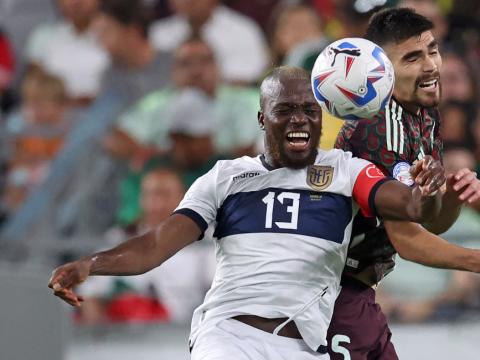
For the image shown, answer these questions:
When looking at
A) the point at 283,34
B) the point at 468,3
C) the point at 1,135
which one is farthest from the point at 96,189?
the point at 468,3

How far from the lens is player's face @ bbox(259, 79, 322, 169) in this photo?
415cm

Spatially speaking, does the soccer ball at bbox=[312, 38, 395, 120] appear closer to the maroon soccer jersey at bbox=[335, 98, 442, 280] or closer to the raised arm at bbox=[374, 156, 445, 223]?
the maroon soccer jersey at bbox=[335, 98, 442, 280]

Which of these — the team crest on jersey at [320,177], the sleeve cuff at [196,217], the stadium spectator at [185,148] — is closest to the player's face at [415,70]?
the team crest on jersey at [320,177]

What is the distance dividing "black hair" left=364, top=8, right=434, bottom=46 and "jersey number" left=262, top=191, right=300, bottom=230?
73 centimetres

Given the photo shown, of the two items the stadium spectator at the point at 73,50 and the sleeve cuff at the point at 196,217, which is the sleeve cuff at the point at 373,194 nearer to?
the sleeve cuff at the point at 196,217

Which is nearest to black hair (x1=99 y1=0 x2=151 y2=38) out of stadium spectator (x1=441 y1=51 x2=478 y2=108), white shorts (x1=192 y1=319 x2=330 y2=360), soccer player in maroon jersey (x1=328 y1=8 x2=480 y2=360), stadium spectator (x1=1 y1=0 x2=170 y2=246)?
stadium spectator (x1=1 y1=0 x2=170 y2=246)

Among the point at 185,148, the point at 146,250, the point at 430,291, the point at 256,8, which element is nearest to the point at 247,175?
the point at 146,250

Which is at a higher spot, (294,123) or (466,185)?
(294,123)

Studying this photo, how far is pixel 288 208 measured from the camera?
13.6ft

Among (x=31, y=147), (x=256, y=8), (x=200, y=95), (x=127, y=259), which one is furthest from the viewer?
(x=256, y=8)

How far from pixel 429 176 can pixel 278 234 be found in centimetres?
66

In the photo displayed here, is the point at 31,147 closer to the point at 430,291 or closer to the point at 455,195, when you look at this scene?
the point at 430,291

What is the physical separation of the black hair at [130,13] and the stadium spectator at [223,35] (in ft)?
0.36

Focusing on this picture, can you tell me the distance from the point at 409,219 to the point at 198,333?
905 millimetres
